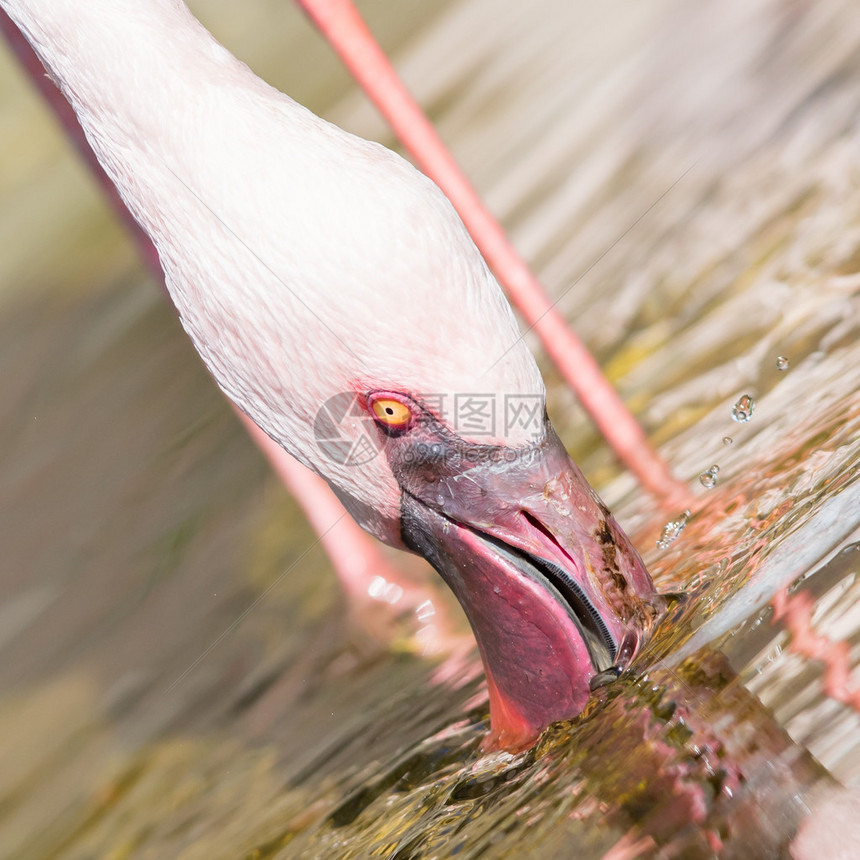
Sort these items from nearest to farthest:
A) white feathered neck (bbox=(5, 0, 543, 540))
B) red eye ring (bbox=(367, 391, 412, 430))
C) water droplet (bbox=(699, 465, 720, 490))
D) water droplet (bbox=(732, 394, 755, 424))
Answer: white feathered neck (bbox=(5, 0, 543, 540)) → red eye ring (bbox=(367, 391, 412, 430)) → water droplet (bbox=(699, 465, 720, 490)) → water droplet (bbox=(732, 394, 755, 424))

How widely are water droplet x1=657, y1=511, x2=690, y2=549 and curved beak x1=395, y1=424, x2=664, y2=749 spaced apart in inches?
18.8

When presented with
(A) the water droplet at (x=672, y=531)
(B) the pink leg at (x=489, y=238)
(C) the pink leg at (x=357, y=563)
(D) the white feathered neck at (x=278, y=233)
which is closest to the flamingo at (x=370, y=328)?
(D) the white feathered neck at (x=278, y=233)

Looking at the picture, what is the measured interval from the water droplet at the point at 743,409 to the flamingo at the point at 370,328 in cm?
87

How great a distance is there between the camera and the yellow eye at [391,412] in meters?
1.44

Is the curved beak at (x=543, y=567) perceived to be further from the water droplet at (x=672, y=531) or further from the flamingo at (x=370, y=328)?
the water droplet at (x=672, y=531)

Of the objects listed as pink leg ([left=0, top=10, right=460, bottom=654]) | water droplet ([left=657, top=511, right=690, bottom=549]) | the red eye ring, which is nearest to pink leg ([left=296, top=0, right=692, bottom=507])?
water droplet ([left=657, top=511, right=690, bottom=549])

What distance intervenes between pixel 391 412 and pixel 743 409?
1104 millimetres

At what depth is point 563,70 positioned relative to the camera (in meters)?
3.18

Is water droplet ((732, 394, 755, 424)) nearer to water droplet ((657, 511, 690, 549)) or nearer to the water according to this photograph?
the water

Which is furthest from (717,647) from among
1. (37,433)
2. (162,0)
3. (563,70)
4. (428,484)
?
(563,70)

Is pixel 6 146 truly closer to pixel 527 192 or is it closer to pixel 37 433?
pixel 37 433

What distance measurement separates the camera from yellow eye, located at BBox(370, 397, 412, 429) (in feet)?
4.72

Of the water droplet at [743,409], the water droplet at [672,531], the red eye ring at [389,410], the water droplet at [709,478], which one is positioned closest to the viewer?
the red eye ring at [389,410]

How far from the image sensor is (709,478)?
213cm
